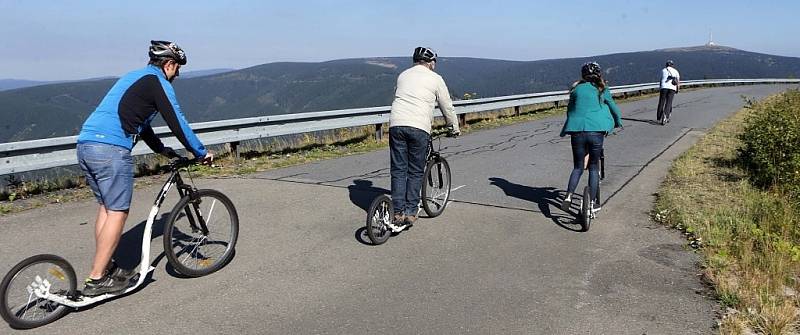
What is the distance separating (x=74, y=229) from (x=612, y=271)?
5.41 meters

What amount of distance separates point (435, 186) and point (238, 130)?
576cm

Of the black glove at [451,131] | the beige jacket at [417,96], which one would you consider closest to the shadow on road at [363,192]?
the black glove at [451,131]

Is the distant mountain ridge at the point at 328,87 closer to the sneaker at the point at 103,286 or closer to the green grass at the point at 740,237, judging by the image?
the green grass at the point at 740,237

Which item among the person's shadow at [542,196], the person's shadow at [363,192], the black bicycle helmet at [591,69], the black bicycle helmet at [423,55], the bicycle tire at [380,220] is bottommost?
the person's shadow at [542,196]

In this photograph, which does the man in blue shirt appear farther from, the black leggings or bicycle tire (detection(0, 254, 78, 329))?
the black leggings

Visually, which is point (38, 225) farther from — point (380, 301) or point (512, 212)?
point (512, 212)

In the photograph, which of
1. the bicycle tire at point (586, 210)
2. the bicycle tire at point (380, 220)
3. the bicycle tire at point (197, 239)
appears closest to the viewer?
the bicycle tire at point (197, 239)

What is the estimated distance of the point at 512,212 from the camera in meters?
6.79

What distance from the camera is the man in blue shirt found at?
12.7 feet

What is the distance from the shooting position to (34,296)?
12.3ft

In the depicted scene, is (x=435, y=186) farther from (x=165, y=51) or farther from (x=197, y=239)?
(x=165, y=51)

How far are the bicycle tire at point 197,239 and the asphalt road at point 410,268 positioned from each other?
0.13m

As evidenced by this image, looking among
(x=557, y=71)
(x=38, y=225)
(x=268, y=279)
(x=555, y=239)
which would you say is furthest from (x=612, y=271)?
(x=557, y=71)

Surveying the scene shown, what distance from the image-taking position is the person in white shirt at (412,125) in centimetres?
555
